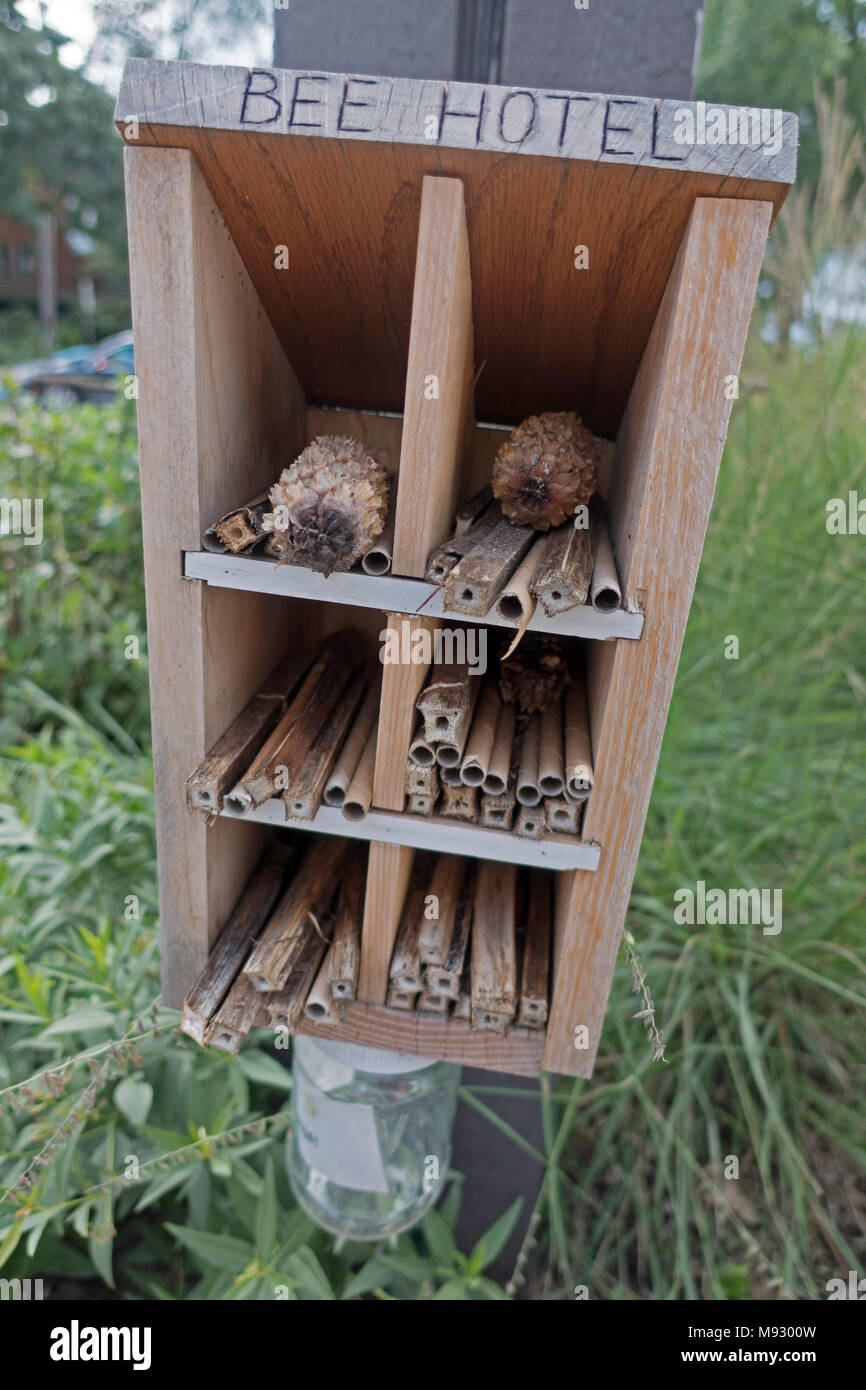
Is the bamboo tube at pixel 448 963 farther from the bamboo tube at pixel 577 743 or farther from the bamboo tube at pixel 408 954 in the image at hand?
the bamboo tube at pixel 577 743

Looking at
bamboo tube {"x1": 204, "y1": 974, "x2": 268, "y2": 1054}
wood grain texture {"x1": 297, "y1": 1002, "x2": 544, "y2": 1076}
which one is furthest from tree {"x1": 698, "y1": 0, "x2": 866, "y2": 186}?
bamboo tube {"x1": 204, "y1": 974, "x2": 268, "y2": 1054}

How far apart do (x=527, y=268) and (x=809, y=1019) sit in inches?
55.3

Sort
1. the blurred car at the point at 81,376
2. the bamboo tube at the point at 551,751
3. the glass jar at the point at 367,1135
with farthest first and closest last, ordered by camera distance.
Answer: the blurred car at the point at 81,376 < the glass jar at the point at 367,1135 < the bamboo tube at the point at 551,751

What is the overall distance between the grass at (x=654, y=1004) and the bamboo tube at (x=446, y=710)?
48cm

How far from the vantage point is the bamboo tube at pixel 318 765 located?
2.74ft

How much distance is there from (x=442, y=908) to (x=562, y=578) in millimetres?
477

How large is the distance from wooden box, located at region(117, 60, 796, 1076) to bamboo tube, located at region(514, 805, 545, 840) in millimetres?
19

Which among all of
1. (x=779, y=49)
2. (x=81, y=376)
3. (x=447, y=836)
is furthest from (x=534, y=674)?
(x=779, y=49)

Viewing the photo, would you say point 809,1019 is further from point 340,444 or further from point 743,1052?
point 340,444

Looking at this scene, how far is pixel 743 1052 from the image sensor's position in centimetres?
162

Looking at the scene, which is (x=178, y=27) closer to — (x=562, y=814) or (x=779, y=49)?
(x=779, y=49)

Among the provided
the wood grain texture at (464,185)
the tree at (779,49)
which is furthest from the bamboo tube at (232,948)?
the tree at (779,49)

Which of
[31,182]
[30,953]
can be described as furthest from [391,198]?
[31,182]

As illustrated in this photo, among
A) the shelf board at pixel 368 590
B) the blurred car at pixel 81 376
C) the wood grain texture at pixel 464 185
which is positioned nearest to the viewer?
the wood grain texture at pixel 464 185
